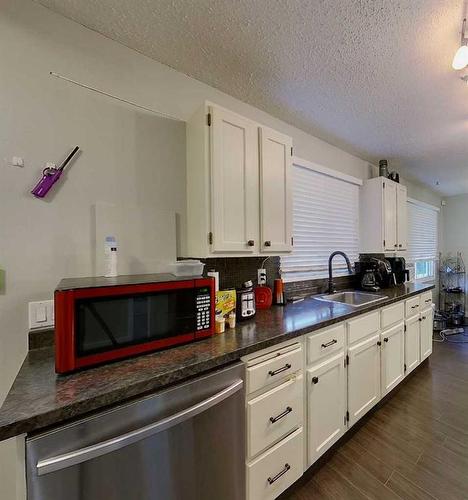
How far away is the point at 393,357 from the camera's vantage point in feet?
7.88

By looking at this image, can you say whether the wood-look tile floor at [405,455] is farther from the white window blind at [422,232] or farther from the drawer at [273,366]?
the white window blind at [422,232]

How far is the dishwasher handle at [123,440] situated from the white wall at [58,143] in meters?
0.62

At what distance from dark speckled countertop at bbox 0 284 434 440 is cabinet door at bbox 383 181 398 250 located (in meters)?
2.24

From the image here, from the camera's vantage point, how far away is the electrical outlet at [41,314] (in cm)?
120

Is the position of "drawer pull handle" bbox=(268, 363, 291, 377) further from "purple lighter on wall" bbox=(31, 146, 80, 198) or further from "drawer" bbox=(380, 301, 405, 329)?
"purple lighter on wall" bbox=(31, 146, 80, 198)

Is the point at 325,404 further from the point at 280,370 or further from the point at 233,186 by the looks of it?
the point at 233,186

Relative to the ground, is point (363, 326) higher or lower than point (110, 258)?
lower

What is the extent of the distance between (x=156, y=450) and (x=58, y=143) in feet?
4.59

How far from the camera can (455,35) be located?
4.66ft

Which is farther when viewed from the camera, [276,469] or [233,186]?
[233,186]

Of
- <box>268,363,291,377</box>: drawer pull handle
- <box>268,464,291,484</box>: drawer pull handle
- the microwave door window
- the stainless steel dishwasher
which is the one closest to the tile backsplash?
the microwave door window

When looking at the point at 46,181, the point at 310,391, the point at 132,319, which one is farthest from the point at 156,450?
the point at 46,181

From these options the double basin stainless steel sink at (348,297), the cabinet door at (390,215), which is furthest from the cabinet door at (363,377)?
the cabinet door at (390,215)

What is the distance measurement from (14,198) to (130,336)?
81 cm
